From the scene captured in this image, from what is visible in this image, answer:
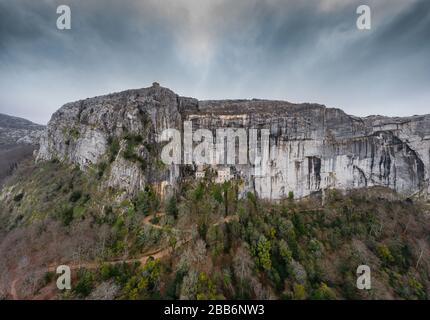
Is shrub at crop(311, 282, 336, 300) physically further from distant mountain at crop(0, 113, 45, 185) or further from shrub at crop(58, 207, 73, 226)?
distant mountain at crop(0, 113, 45, 185)

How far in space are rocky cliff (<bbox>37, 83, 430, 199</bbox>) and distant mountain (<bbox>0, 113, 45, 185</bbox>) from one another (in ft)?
107

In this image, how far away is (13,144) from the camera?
71.6 metres

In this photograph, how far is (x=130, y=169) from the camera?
26375mm

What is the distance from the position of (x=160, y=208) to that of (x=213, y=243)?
10218 mm

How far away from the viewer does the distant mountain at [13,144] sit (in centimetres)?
4653

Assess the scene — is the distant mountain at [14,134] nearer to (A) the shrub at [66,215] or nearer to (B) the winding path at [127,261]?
(A) the shrub at [66,215]

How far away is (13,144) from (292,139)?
4441 inches

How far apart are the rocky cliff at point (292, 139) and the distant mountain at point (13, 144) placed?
1290 inches

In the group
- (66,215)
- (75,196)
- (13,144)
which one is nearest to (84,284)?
(66,215)

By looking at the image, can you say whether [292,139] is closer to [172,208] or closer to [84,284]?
[172,208]

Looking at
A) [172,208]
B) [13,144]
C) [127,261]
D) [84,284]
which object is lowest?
[84,284]

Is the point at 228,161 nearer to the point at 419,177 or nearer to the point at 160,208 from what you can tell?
the point at 160,208

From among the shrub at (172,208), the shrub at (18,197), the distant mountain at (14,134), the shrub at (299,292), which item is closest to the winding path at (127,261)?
the shrub at (172,208)
